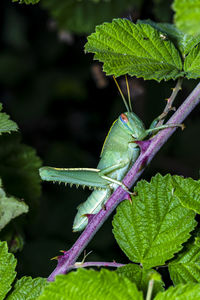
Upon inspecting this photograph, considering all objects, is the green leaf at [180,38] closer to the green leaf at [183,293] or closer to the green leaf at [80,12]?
the green leaf at [183,293]

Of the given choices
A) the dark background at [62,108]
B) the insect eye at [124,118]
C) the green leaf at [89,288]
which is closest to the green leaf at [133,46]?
the insect eye at [124,118]

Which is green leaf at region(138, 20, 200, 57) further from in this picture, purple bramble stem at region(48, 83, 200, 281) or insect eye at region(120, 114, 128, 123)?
insect eye at region(120, 114, 128, 123)

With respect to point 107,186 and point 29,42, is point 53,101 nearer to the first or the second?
point 29,42

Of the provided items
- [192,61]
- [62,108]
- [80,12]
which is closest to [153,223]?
[192,61]

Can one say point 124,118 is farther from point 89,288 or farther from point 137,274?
point 89,288

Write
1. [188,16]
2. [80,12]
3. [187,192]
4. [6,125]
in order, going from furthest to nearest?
[80,12], [6,125], [187,192], [188,16]

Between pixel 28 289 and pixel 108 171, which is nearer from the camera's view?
pixel 28 289

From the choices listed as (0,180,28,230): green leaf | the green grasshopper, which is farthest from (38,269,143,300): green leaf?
the green grasshopper
